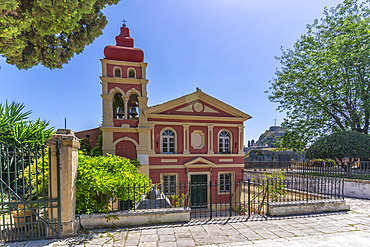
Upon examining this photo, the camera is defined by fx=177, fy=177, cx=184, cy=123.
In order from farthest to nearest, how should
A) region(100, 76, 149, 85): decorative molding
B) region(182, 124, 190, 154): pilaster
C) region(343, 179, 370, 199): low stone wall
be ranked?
1. region(182, 124, 190, 154): pilaster
2. region(100, 76, 149, 85): decorative molding
3. region(343, 179, 370, 199): low stone wall

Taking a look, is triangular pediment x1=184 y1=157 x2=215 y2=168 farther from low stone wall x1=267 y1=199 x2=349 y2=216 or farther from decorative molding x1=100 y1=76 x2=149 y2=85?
low stone wall x1=267 y1=199 x2=349 y2=216

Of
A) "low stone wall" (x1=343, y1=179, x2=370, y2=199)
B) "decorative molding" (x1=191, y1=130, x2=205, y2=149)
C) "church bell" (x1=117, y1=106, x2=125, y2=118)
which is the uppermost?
"church bell" (x1=117, y1=106, x2=125, y2=118)

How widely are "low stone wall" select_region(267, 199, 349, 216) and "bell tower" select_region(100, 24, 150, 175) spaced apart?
7943 millimetres

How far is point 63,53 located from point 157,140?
7.01 m

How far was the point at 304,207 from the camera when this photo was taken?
20.3 ft

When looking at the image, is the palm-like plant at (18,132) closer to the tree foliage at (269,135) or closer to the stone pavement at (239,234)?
the stone pavement at (239,234)

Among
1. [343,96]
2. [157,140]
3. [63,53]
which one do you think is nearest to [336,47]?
[343,96]

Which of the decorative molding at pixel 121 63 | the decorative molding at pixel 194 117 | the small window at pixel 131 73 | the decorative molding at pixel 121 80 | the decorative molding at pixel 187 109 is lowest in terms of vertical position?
the decorative molding at pixel 194 117

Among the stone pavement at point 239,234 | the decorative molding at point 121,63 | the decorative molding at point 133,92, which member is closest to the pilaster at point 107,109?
the decorative molding at point 133,92

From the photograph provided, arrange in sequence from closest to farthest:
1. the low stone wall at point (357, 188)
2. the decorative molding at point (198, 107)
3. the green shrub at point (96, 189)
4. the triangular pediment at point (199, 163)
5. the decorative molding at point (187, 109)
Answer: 1. the green shrub at point (96, 189)
2. the low stone wall at point (357, 188)
3. the triangular pediment at point (199, 163)
4. the decorative molding at point (187, 109)
5. the decorative molding at point (198, 107)

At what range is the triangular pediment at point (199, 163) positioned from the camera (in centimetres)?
1231

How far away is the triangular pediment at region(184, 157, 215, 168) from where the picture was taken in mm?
12312

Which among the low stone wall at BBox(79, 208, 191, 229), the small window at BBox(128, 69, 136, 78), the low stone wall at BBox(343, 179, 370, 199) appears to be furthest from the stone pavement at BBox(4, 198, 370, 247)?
the small window at BBox(128, 69, 136, 78)

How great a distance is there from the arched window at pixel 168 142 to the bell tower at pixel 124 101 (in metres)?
1.24
